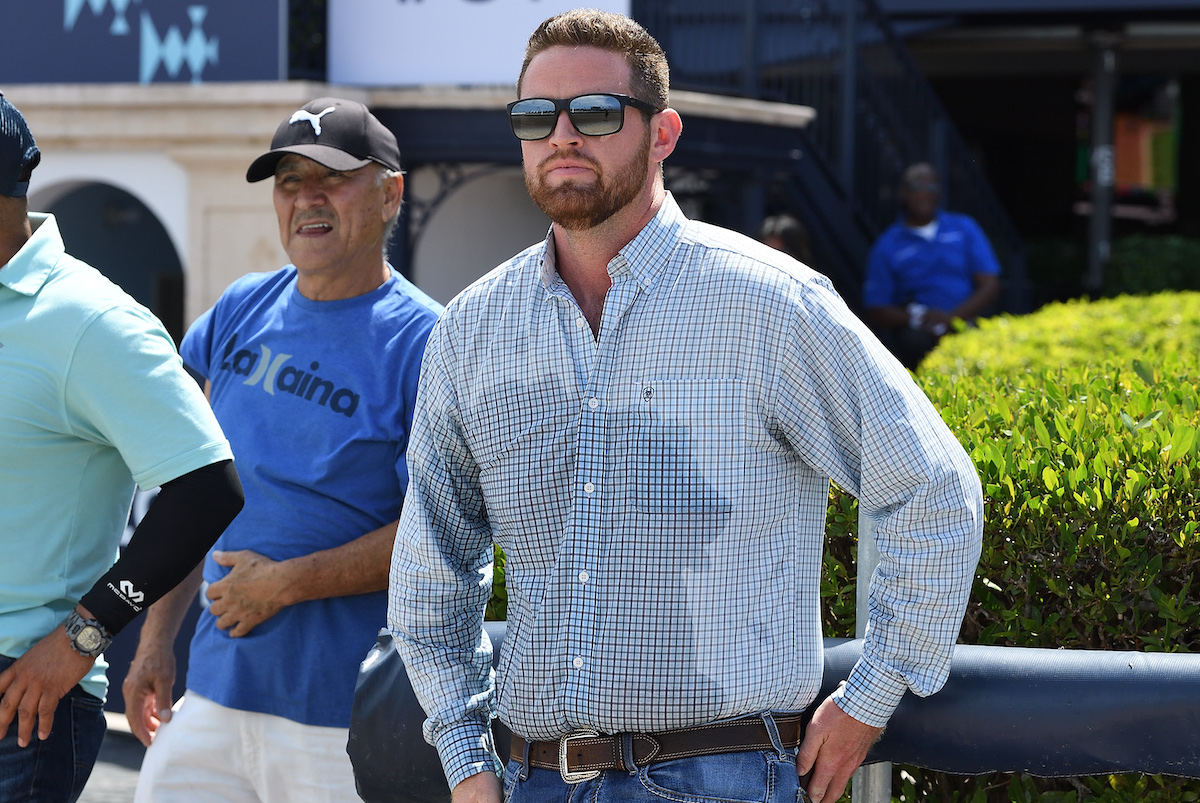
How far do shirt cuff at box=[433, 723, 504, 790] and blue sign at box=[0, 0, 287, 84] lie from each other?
7173mm

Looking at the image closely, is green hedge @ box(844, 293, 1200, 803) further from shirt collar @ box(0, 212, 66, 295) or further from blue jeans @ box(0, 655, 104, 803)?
shirt collar @ box(0, 212, 66, 295)

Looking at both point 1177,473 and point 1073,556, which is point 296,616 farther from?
point 1177,473

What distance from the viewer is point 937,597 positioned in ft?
7.11

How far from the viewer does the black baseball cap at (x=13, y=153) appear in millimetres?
2607

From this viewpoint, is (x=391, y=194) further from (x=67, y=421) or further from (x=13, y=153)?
(x=67, y=421)

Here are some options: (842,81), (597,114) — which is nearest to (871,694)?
(597,114)

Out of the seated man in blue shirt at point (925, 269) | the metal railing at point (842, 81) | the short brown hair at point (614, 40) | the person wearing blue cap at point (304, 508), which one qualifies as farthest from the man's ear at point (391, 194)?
the seated man in blue shirt at point (925, 269)

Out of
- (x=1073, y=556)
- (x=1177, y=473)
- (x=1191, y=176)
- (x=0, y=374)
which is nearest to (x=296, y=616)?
(x=0, y=374)

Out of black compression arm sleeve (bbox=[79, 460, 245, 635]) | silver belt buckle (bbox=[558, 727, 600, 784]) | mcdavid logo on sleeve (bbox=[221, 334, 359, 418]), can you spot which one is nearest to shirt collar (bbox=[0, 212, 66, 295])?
black compression arm sleeve (bbox=[79, 460, 245, 635])

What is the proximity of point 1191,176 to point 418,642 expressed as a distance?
18.8 meters

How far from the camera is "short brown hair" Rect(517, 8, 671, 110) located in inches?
91.0

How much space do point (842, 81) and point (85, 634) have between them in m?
8.97

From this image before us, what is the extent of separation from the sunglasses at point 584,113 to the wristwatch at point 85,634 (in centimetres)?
124

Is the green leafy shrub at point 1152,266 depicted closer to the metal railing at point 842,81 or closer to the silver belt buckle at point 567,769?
the metal railing at point 842,81
